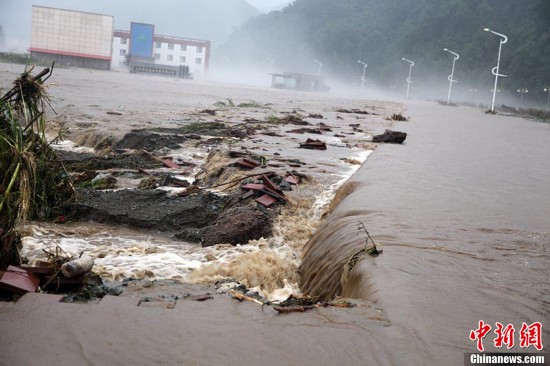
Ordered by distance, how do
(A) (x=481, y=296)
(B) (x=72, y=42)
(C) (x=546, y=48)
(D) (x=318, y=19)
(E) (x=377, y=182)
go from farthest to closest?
(D) (x=318, y=19), (C) (x=546, y=48), (B) (x=72, y=42), (E) (x=377, y=182), (A) (x=481, y=296)

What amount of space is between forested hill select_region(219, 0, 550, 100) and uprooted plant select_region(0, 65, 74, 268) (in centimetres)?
9107

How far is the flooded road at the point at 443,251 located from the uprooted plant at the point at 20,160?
233 cm

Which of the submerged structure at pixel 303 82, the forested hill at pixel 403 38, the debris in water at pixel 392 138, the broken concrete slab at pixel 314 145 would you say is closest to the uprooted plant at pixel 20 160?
the broken concrete slab at pixel 314 145

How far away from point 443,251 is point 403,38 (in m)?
133

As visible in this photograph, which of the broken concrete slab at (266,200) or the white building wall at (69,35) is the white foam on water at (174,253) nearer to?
the broken concrete slab at (266,200)

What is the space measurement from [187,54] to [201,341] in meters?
122

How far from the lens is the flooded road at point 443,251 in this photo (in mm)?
3879

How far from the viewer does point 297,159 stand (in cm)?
1103

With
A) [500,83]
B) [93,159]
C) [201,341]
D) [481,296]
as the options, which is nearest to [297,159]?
[93,159]

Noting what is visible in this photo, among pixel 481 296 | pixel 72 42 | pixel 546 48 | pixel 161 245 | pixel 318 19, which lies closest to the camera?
pixel 481 296

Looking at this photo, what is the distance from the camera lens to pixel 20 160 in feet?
14.2

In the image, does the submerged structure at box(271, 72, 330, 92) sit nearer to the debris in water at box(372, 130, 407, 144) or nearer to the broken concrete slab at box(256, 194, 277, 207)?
the debris in water at box(372, 130, 407, 144)

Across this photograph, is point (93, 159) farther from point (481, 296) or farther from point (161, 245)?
point (481, 296)

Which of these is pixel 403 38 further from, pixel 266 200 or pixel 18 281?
pixel 18 281
